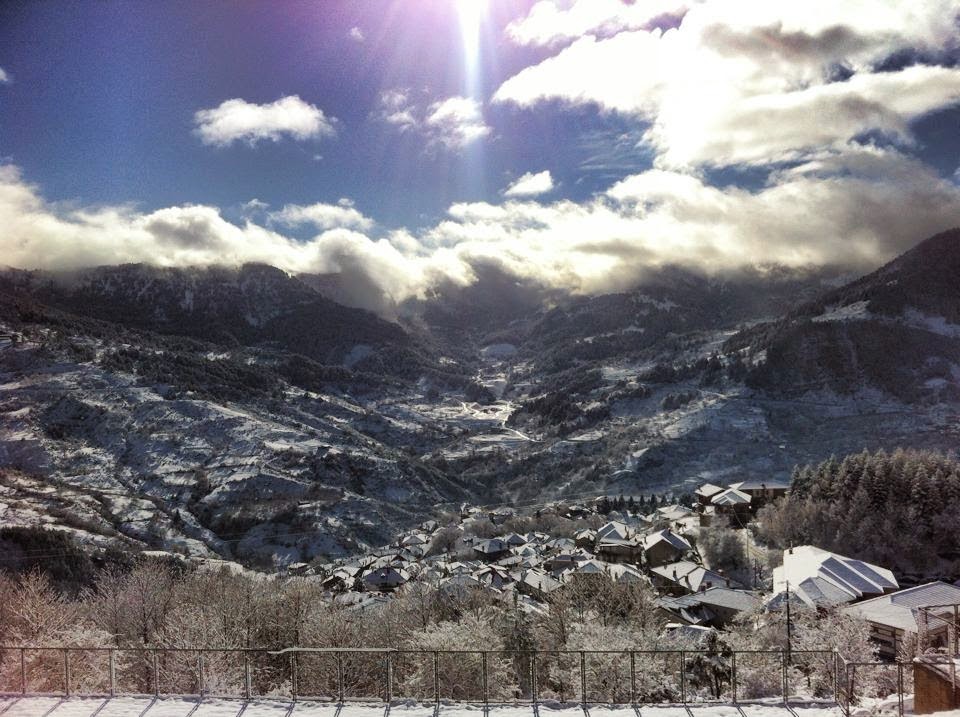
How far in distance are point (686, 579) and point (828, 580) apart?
50.0 feet

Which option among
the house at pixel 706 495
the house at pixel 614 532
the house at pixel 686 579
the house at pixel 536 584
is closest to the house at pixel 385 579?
the house at pixel 536 584

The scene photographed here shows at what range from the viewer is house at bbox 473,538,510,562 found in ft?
320

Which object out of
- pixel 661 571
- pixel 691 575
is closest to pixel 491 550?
pixel 661 571

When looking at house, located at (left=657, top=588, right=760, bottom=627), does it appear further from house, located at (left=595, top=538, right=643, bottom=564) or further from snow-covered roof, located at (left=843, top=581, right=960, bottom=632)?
house, located at (left=595, top=538, right=643, bottom=564)

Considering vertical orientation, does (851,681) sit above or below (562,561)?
above

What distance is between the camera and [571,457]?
19762cm

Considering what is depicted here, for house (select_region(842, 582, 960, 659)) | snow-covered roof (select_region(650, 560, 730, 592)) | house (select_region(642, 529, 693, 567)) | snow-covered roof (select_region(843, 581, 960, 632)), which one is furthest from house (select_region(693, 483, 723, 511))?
house (select_region(842, 582, 960, 659))

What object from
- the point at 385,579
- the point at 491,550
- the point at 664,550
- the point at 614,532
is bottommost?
the point at 385,579

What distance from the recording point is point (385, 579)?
3204 inches

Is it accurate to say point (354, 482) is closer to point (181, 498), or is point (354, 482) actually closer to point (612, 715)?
point (181, 498)

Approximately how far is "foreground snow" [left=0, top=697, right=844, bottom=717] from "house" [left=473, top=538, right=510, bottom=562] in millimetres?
77602

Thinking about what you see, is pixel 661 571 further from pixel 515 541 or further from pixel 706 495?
pixel 706 495

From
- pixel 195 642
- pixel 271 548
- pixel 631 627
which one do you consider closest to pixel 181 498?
pixel 271 548

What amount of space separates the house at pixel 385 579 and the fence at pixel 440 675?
4414 centimetres
